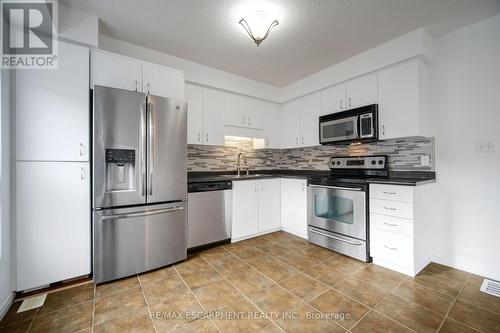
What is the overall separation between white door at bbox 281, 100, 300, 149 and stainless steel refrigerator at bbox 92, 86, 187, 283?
1.98 metres

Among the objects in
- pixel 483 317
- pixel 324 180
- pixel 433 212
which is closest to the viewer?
pixel 483 317

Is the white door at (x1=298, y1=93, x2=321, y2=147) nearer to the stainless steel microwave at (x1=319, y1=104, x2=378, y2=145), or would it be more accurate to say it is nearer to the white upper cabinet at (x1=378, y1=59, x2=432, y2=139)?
the stainless steel microwave at (x1=319, y1=104, x2=378, y2=145)

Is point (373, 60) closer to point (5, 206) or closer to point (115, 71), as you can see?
point (115, 71)

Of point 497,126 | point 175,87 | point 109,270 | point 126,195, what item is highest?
point 175,87

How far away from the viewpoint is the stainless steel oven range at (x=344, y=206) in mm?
2455

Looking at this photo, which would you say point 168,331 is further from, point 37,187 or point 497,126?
point 497,126

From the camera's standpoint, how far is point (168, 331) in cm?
144

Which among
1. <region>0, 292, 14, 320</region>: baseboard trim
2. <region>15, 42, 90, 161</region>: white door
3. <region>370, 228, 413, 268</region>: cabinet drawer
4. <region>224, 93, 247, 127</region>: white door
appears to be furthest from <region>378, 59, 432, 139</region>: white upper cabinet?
<region>0, 292, 14, 320</region>: baseboard trim

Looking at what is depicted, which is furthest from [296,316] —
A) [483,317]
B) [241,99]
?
[241,99]

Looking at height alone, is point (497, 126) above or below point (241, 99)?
below

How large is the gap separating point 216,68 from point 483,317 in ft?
12.1

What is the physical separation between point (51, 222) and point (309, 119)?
337 centimetres

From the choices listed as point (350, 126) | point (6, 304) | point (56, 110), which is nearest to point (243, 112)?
point (350, 126)

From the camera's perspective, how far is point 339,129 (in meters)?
2.92
